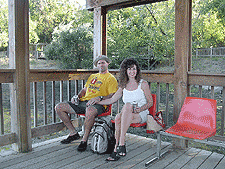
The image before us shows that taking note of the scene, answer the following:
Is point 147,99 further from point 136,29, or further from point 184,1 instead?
point 136,29

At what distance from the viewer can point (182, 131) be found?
7.92 feet

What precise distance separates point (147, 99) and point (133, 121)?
1.00 ft

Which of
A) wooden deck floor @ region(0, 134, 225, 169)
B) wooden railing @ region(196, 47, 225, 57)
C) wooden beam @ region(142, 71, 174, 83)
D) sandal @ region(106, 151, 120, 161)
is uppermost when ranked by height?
wooden railing @ region(196, 47, 225, 57)

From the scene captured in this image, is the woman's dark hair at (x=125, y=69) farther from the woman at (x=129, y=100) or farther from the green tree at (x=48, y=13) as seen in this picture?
the green tree at (x=48, y=13)

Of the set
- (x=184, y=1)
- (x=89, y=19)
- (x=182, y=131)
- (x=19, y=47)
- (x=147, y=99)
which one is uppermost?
(x=89, y=19)

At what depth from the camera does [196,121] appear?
2551mm

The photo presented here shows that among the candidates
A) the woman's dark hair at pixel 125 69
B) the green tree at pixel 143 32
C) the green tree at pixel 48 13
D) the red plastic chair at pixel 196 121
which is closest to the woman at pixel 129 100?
the woman's dark hair at pixel 125 69

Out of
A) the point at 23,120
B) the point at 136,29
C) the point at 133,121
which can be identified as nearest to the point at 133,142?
the point at 133,121

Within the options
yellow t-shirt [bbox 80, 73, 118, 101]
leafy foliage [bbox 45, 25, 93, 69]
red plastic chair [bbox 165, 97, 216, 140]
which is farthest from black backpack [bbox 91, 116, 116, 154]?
leafy foliage [bbox 45, 25, 93, 69]

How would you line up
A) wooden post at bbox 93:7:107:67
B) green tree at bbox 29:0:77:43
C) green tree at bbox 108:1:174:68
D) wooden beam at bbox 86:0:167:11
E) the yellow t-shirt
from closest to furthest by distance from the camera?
the yellow t-shirt < wooden beam at bbox 86:0:167:11 < wooden post at bbox 93:7:107:67 < green tree at bbox 108:1:174:68 < green tree at bbox 29:0:77:43

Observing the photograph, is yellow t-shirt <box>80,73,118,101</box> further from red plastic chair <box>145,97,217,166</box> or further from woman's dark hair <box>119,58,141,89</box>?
red plastic chair <box>145,97,217,166</box>

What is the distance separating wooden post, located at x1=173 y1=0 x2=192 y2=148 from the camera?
113 inches

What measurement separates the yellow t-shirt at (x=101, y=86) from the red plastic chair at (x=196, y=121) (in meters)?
0.86

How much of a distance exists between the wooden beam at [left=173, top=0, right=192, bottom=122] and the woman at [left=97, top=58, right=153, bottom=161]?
53cm
